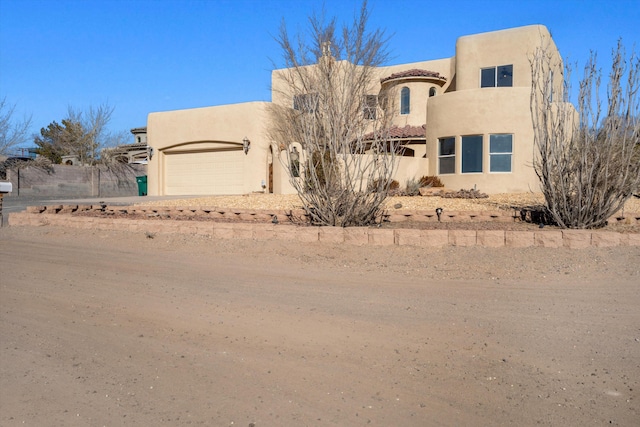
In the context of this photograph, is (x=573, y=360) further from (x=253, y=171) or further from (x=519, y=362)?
(x=253, y=171)

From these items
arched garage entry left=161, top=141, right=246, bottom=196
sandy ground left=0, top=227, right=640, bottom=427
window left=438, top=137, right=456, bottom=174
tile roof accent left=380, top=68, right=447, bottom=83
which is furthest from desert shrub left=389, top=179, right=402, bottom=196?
arched garage entry left=161, top=141, right=246, bottom=196

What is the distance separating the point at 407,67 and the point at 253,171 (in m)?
9.14

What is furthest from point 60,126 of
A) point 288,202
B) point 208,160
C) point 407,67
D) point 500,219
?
point 500,219

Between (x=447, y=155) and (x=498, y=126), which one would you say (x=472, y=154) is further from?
(x=498, y=126)

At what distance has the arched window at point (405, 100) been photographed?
25.7 m

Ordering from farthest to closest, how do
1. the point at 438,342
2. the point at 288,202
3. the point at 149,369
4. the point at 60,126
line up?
the point at 60,126 → the point at 288,202 → the point at 438,342 → the point at 149,369

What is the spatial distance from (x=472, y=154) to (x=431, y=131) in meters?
1.96

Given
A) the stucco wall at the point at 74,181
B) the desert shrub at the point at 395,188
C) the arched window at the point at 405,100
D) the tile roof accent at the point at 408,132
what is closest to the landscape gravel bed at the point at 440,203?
the desert shrub at the point at 395,188

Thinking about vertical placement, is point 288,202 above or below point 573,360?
above

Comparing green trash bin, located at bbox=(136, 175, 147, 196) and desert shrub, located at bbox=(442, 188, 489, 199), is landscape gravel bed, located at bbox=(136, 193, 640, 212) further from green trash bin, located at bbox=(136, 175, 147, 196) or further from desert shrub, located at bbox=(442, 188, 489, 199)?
green trash bin, located at bbox=(136, 175, 147, 196)

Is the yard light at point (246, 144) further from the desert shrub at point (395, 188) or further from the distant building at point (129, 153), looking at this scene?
the distant building at point (129, 153)

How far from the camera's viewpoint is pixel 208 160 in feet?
88.8

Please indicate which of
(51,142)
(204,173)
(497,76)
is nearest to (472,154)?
(497,76)

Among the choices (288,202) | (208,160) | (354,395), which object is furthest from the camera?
(208,160)
